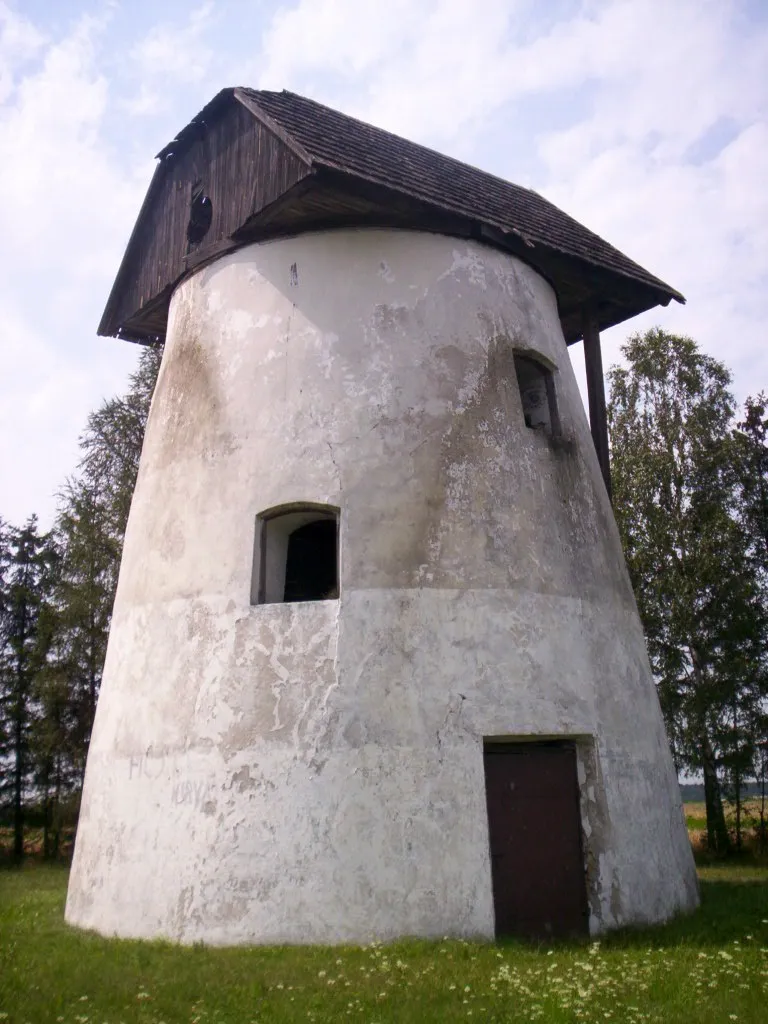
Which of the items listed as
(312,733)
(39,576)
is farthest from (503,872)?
(39,576)

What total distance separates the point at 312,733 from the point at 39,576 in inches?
741

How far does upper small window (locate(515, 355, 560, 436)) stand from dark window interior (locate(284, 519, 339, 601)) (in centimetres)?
282

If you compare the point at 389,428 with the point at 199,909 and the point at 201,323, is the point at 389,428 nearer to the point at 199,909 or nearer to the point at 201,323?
the point at 201,323

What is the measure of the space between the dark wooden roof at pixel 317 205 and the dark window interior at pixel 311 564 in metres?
3.53

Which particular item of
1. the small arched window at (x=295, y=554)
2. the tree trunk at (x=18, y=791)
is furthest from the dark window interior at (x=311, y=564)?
the tree trunk at (x=18, y=791)

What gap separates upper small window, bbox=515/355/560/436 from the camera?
10.9 m

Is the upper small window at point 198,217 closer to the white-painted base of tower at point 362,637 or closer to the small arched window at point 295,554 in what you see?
the white-painted base of tower at point 362,637

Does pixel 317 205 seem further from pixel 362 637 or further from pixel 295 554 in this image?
pixel 362 637

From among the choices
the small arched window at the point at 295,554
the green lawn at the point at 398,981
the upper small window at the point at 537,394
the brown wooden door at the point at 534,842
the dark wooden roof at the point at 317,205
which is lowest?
the green lawn at the point at 398,981

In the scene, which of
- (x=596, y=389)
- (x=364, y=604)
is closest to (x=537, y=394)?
(x=596, y=389)

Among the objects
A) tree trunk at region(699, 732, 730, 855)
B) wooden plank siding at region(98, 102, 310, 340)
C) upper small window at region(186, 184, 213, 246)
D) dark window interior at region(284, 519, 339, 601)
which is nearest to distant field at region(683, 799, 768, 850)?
tree trunk at region(699, 732, 730, 855)

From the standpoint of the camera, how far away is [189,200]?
11.6 metres

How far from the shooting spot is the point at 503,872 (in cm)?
828

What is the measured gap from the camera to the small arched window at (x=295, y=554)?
30.3 feet
